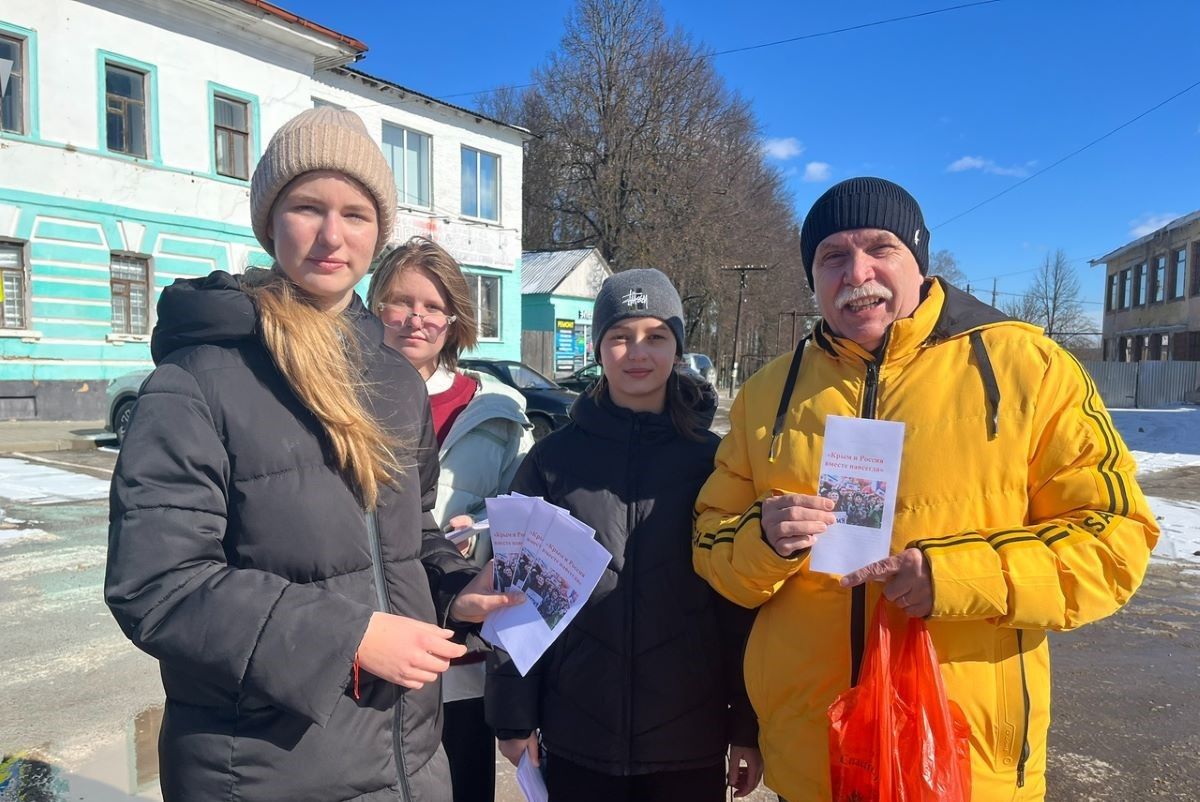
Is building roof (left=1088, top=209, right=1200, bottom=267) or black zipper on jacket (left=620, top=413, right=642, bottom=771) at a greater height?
building roof (left=1088, top=209, right=1200, bottom=267)

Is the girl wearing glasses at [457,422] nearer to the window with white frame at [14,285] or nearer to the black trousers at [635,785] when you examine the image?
the black trousers at [635,785]

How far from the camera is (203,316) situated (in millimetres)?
1389

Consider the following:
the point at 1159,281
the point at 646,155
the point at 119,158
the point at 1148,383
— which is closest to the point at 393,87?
the point at 119,158

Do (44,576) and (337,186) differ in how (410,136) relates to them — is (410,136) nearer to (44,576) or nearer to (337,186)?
(44,576)

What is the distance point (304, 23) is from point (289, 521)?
65.1ft

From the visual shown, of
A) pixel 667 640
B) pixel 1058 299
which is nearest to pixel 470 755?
pixel 667 640

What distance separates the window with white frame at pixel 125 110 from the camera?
1538cm

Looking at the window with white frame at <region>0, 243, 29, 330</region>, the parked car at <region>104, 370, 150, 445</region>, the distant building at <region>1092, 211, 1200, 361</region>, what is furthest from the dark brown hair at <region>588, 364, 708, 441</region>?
the distant building at <region>1092, 211, 1200, 361</region>

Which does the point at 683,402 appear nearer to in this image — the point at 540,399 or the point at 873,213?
the point at 873,213

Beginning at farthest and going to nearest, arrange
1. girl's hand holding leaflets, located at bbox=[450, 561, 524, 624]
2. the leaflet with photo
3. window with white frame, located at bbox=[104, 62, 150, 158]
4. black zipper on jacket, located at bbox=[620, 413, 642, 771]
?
window with white frame, located at bbox=[104, 62, 150, 158] → black zipper on jacket, located at bbox=[620, 413, 642, 771] → girl's hand holding leaflets, located at bbox=[450, 561, 524, 624] → the leaflet with photo

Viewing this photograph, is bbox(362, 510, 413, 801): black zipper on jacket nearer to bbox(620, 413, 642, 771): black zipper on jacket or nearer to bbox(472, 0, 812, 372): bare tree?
bbox(620, 413, 642, 771): black zipper on jacket

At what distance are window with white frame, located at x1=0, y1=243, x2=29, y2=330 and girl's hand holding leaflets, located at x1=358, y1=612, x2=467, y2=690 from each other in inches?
672

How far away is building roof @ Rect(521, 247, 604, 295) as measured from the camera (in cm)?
2985

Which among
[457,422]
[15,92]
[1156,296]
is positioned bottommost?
[457,422]
